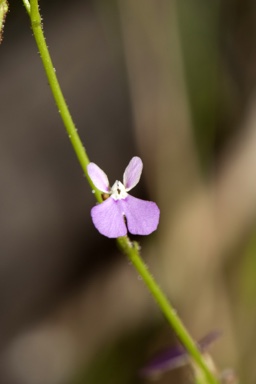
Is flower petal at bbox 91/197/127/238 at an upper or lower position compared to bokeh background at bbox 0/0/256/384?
lower

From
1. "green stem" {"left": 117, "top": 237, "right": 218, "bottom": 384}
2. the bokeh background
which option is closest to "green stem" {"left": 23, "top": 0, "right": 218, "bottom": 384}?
"green stem" {"left": 117, "top": 237, "right": 218, "bottom": 384}

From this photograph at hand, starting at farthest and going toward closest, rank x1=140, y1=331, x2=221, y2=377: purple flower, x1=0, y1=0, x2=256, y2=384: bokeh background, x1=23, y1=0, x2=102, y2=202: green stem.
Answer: x1=0, y1=0, x2=256, y2=384: bokeh background, x1=140, y1=331, x2=221, y2=377: purple flower, x1=23, y1=0, x2=102, y2=202: green stem

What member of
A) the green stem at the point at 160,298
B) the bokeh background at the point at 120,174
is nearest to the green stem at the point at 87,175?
the green stem at the point at 160,298

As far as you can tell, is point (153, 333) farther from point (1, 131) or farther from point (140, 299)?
point (1, 131)

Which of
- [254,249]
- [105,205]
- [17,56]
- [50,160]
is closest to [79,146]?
[105,205]

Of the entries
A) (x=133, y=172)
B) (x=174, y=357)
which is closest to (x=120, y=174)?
(x=174, y=357)

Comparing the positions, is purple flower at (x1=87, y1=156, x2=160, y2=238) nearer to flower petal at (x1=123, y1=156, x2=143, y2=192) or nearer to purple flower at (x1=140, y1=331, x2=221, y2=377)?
flower petal at (x1=123, y1=156, x2=143, y2=192)

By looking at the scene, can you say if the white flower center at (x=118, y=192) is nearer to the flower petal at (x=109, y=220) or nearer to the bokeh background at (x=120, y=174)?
the flower petal at (x=109, y=220)
